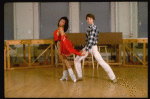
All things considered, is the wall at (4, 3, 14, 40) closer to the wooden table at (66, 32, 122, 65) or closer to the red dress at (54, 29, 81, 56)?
the wooden table at (66, 32, 122, 65)

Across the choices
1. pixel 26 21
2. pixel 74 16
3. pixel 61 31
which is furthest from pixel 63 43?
pixel 26 21

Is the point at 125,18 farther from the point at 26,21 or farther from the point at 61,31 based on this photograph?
the point at 61,31

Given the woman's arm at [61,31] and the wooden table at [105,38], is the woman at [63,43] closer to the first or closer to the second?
the woman's arm at [61,31]

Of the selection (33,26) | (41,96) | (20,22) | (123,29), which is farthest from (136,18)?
(41,96)

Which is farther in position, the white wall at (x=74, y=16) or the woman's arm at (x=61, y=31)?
the white wall at (x=74, y=16)

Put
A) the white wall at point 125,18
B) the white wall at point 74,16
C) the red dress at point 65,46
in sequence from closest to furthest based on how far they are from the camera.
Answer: the red dress at point 65,46 < the white wall at point 125,18 < the white wall at point 74,16

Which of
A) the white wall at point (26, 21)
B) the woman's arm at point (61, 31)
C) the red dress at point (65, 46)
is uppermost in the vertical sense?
the white wall at point (26, 21)

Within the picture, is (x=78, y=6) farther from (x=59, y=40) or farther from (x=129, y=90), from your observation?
(x=129, y=90)

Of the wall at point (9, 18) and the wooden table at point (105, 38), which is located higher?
the wall at point (9, 18)

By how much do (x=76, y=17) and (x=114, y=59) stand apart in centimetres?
235

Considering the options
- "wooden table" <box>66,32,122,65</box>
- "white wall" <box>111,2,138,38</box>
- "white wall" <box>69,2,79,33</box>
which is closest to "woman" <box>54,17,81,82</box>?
"wooden table" <box>66,32,122,65</box>

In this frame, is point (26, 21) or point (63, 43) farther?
point (26, 21)

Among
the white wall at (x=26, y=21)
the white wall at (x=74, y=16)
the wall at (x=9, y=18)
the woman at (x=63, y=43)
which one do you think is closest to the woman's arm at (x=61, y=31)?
the woman at (x=63, y=43)

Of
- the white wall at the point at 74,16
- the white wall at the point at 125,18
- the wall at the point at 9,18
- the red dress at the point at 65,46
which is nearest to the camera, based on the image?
the red dress at the point at 65,46
